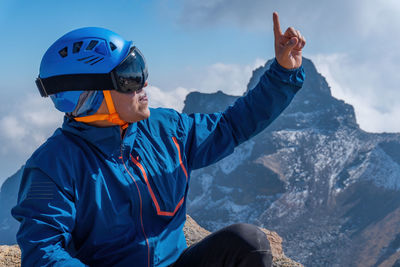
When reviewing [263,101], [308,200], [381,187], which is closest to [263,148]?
[308,200]

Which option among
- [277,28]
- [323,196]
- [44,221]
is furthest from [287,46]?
[323,196]

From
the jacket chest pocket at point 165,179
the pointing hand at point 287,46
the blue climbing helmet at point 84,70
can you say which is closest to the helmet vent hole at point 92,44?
the blue climbing helmet at point 84,70

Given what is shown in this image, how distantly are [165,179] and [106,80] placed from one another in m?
1.07

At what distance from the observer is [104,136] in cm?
385

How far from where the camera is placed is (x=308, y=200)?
171 meters

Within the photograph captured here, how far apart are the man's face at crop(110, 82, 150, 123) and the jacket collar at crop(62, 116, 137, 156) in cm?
13

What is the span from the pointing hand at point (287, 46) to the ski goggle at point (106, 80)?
5.05 feet

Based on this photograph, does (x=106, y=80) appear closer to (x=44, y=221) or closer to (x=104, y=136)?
(x=104, y=136)

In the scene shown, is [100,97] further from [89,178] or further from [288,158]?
[288,158]

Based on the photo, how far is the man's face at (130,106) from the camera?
401 cm

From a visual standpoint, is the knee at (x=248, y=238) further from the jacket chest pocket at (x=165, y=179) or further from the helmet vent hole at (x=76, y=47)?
the helmet vent hole at (x=76, y=47)

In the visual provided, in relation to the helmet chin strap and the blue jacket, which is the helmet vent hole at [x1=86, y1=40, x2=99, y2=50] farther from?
the blue jacket

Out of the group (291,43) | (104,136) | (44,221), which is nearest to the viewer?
(44,221)

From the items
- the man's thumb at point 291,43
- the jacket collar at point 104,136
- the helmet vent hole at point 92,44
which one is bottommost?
the jacket collar at point 104,136
